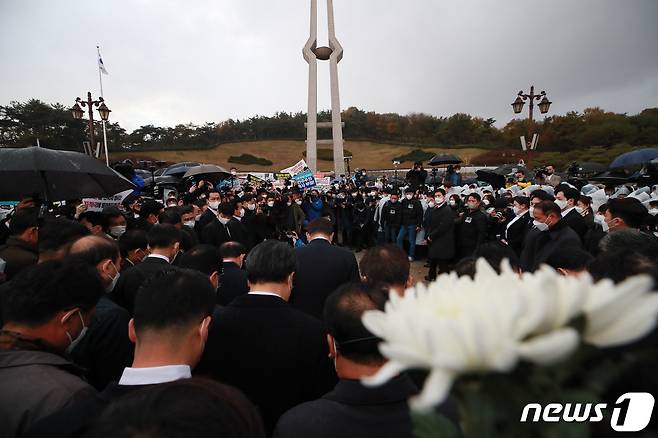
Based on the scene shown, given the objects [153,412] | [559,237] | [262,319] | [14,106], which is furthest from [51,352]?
[14,106]

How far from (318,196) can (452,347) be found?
12.1m

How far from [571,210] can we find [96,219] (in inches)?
266

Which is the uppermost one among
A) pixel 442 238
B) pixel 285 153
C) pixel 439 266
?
pixel 285 153

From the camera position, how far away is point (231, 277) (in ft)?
11.8

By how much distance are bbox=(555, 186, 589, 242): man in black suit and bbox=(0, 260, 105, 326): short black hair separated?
17.3 ft

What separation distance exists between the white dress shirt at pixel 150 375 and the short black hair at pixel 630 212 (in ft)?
15.9

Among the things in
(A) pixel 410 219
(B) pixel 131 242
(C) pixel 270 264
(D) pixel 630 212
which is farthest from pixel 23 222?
(A) pixel 410 219

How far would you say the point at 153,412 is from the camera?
889 mm

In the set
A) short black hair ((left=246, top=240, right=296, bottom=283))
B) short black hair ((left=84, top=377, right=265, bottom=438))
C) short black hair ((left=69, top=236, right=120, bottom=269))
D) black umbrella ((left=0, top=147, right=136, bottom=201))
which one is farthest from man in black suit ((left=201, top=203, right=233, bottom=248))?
short black hair ((left=84, top=377, right=265, bottom=438))

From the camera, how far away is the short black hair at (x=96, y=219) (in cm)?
512

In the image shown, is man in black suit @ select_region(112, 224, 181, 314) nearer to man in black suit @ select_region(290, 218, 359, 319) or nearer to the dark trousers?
man in black suit @ select_region(290, 218, 359, 319)

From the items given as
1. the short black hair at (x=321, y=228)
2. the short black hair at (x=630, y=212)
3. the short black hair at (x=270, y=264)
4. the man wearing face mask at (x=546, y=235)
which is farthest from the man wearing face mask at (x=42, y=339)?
the short black hair at (x=630, y=212)

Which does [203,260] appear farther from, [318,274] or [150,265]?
[318,274]

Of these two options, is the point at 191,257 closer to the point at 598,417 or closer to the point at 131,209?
the point at 598,417
